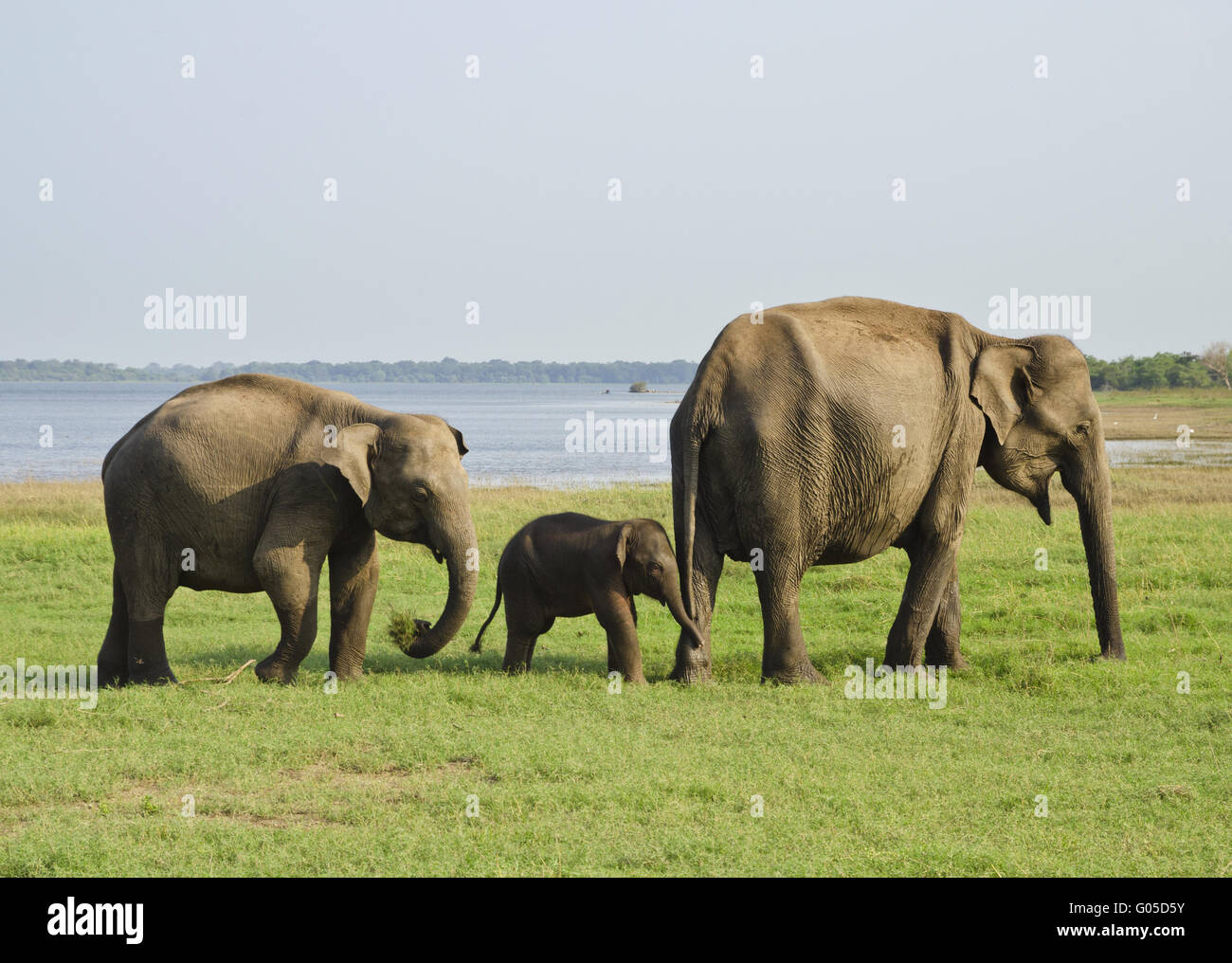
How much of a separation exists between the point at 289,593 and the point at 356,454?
1255 mm

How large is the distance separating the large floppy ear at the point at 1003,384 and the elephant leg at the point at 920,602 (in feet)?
4.08

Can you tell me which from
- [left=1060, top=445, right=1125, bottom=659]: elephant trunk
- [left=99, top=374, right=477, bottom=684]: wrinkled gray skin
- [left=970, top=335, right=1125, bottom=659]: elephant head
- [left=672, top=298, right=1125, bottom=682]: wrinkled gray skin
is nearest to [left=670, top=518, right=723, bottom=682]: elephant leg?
[left=672, top=298, right=1125, bottom=682]: wrinkled gray skin

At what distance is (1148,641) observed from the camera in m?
12.8

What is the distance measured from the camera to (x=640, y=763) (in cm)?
816

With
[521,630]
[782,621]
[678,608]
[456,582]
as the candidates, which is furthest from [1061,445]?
[456,582]

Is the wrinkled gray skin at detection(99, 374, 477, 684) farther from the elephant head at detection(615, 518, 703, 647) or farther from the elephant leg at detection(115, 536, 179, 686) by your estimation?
the elephant head at detection(615, 518, 703, 647)

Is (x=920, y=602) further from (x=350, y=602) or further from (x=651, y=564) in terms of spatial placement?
(x=350, y=602)

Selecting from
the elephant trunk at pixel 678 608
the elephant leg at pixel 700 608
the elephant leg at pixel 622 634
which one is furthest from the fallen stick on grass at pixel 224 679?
the elephant leg at pixel 700 608

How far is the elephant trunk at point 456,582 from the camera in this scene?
34.2 feet

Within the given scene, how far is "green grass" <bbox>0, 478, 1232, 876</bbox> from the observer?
21.3ft

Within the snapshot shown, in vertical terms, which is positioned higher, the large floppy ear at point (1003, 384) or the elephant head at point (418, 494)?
the large floppy ear at point (1003, 384)

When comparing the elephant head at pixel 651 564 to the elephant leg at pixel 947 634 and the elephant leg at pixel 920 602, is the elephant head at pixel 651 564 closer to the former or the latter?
the elephant leg at pixel 920 602

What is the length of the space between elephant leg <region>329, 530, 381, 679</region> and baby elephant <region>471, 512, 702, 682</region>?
119 centimetres

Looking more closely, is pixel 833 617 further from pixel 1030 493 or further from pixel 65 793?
pixel 65 793
